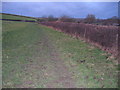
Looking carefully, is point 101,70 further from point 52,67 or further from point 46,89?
point 46,89

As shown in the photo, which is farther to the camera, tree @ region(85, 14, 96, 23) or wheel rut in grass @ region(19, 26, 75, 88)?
tree @ region(85, 14, 96, 23)

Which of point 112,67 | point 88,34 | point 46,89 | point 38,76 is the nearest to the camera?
point 46,89

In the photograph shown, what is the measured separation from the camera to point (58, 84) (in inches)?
154

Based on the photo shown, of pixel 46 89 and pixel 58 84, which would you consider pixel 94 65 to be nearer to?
pixel 58 84

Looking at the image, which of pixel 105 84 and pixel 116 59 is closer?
pixel 105 84

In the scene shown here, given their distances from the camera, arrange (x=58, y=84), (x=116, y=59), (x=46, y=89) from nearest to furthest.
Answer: (x=46, y=89) < (x=58, y=84) < (x=116, y=59)

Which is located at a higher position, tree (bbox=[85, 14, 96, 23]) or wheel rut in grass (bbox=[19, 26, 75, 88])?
tree (bbox=[85, 14, 96, 23])

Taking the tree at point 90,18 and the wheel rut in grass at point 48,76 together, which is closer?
the wheel rut in grass at point 48,76

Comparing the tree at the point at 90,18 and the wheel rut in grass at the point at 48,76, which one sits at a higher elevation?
the tree at the point at 90,18

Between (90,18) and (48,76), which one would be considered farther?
(90,18)

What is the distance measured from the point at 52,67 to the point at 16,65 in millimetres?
1413

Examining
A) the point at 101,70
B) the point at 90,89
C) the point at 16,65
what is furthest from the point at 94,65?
the point at 16,65

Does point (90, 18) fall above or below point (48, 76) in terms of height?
above

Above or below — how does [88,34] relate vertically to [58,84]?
above
